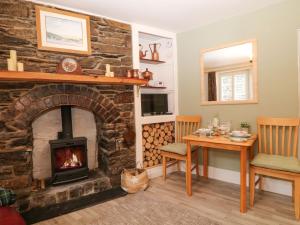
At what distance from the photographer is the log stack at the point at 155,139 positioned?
11.2 ft

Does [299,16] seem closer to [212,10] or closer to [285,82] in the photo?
[285,82]

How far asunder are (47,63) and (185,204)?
2.37 meters

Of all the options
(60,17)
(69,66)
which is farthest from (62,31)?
(69,66)

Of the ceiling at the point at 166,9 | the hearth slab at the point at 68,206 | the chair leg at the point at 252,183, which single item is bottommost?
Answer: the hearth slab at the point at 68,206

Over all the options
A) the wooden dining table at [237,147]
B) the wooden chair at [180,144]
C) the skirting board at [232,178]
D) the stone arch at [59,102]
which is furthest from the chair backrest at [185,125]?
the stone arch at [59,102]

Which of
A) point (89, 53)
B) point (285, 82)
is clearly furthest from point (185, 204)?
Answer: point (89, 53)

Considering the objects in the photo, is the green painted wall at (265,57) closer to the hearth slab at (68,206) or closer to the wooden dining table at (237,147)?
the wooden dining table at (237,147)

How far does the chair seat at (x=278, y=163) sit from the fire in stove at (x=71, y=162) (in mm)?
2206

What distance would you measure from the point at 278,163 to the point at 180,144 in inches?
53.9

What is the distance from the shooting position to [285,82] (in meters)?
2.62

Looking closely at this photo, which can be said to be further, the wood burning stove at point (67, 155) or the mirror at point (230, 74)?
the mirror at point (230, 74)

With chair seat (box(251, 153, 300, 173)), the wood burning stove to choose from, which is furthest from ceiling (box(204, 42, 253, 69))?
the wood burning stove

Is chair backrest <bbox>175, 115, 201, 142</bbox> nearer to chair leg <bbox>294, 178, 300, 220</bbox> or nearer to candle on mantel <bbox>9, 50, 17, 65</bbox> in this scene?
chair leg <bbox>294, 178, 300, 220</bbox>

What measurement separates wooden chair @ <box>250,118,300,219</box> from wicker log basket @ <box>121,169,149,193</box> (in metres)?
1.37
